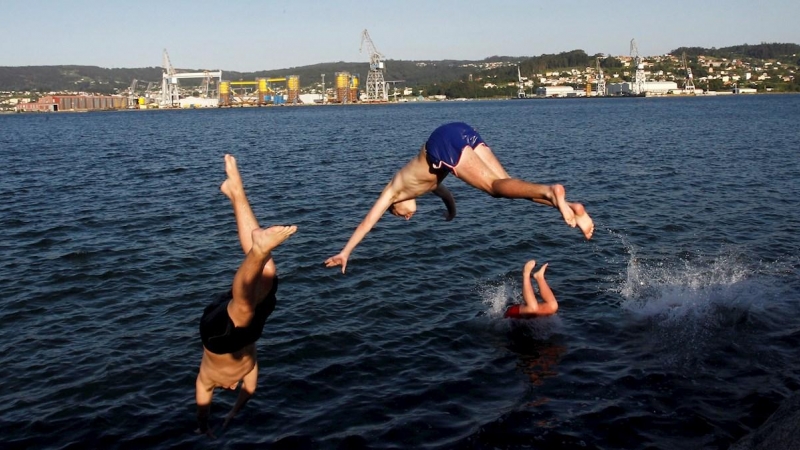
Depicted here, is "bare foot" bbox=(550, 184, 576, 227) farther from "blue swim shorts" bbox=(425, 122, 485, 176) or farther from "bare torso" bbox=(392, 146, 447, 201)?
"bare torso" bbox=(392, 146, 447, 201)

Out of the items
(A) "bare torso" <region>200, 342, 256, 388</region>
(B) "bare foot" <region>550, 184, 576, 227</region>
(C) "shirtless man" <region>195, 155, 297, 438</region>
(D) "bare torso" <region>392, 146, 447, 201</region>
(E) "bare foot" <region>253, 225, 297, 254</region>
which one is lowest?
(A) "bare torso" <region>200, 342, 256, 388</region>

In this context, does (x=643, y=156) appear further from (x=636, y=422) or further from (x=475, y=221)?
(x=636, y=422)

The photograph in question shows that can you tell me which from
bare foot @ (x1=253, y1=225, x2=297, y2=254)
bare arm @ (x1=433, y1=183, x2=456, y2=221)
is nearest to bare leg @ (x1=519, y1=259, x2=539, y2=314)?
bare arm @ (x1=433, y1=183, x2=456, y2=221)

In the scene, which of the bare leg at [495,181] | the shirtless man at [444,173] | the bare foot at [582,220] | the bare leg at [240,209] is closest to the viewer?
the bare foot at [582,220]

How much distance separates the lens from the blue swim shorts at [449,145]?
8312mm

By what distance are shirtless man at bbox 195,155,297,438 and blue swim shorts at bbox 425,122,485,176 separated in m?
2.48

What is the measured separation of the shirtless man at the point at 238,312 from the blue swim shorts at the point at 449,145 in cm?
248

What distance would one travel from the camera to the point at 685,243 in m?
20.6

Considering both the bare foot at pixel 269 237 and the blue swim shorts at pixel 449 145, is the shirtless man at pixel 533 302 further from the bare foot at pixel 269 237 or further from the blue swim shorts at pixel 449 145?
the bare foot at pixel 269 237

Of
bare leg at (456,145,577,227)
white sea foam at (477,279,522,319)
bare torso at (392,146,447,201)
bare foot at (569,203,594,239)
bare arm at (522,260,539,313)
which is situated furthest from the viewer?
white sea foam at (477,279,522,319)

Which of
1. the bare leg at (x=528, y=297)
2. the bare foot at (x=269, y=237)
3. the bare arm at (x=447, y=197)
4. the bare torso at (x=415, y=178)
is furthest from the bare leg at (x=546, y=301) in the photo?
the bare foot at (x=269, y=237)

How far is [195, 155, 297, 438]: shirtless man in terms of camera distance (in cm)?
666

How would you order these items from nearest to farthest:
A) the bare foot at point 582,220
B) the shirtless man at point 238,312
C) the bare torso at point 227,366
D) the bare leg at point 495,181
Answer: the shirtless man at point 238,312
the bare foot at point 582,220
the bare leg at point 495,181
the bare torso at point 227,366

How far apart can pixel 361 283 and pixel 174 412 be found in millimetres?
7367
